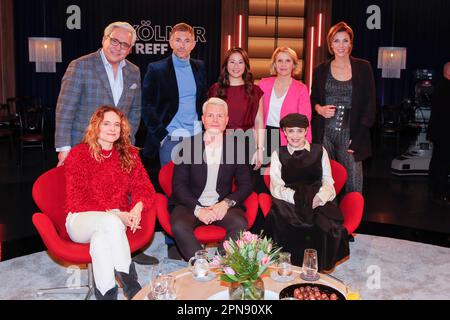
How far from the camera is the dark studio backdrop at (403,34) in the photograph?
459 inches

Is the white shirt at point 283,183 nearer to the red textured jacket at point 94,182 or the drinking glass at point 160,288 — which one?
the red textured jacket at point 94,182

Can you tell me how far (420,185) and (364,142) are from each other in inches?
114

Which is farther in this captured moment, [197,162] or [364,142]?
[364,142]

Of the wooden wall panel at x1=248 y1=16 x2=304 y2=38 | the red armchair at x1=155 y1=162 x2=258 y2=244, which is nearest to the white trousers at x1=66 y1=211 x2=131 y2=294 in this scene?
the red armchair at x1=155 y1=162 x2=258 y2=244

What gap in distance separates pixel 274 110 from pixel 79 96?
5.05 ft

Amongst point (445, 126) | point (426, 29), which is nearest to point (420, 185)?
point (445, 126)

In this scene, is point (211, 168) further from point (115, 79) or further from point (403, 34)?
point (403, 34)

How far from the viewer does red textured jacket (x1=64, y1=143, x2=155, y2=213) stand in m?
3.39

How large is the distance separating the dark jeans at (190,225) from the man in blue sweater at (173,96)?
0.69 metres

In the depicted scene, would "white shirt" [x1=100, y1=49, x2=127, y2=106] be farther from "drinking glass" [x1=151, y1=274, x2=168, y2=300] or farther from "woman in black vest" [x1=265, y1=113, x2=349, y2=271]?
"drinking glass" [x1=151, y1=274, x2=168, y2=300]

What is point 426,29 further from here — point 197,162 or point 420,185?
point 197,162

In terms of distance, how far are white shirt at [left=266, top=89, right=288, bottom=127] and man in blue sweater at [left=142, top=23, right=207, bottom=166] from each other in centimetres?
55

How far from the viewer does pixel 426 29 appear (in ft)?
39.1
